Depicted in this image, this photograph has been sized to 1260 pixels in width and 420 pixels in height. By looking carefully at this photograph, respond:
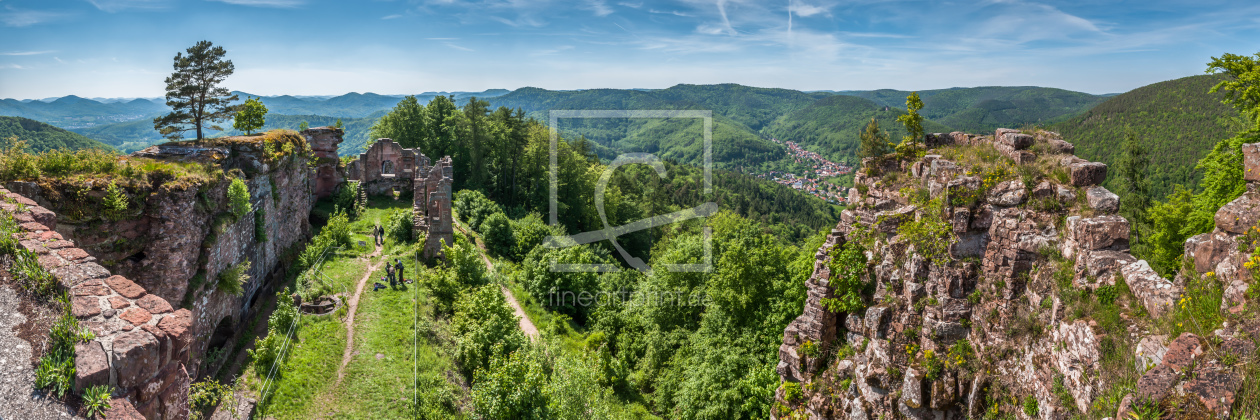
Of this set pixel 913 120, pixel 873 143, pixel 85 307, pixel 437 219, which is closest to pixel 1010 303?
pixel 913 120

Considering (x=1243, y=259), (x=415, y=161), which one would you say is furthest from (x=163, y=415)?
(x=415, y=161)

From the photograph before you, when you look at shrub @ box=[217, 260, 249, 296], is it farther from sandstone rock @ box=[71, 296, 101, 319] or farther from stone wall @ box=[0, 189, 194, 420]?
sandstone rock @ box=[71, 296, 101, 319]

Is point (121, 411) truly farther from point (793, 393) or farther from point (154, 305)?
point (793, 393)

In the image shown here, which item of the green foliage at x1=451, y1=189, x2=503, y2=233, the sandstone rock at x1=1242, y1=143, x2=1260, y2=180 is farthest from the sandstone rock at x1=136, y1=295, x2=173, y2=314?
the green foliage at x1=451, y1=189, x2=503, y2=233

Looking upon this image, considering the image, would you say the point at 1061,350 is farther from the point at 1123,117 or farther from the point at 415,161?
the point at 1123,117

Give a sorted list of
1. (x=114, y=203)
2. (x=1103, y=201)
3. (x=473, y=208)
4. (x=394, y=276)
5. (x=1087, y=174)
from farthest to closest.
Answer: (x=473, y=208) < (x=394, y=276) < (x=114, y=203) < (x=1087, y=174) < (x=1103, y=201)

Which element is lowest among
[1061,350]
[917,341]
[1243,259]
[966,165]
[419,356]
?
[419,356]

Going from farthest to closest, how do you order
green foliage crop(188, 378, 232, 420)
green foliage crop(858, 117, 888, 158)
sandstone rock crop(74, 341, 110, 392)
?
green foliage crop(858, 117, 888, 158)
green foliage crop(188, 378, 232, 420)
sandstone rock crop(74, 341, 110, 392)
